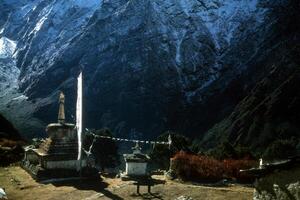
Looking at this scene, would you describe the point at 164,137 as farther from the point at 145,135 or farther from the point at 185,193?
the point at 145,135

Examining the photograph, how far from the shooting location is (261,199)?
13359mm

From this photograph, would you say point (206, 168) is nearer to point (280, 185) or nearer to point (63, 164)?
point (63, 164)

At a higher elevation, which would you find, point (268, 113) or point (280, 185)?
point (268, 113)

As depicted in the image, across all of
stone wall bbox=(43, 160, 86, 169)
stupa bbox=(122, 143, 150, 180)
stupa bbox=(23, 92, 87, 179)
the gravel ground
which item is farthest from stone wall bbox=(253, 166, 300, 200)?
stone wall bbox=(43, 160, 86, 169)

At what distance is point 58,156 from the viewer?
36.6 meters

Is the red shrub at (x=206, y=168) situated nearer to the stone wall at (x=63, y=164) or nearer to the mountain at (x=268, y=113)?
the stone wall at (x=63, y=164)

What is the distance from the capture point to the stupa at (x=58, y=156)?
35969 mm

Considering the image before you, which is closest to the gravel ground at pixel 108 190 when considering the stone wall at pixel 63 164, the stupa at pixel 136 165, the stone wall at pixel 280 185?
the stupa at pixel 136 165

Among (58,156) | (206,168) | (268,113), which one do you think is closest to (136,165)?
(206,168)

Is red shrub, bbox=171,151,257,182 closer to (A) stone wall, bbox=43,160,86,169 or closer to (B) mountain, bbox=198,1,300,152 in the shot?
(A) stone wall, bbox=43,160,86,169

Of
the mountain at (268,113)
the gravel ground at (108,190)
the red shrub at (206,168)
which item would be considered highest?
the mountain at (268,113)

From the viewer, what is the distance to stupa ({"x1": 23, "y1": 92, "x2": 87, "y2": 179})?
35969 millimetres

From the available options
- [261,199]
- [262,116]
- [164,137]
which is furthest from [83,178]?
[262,116]

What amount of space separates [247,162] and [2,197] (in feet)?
55.5
